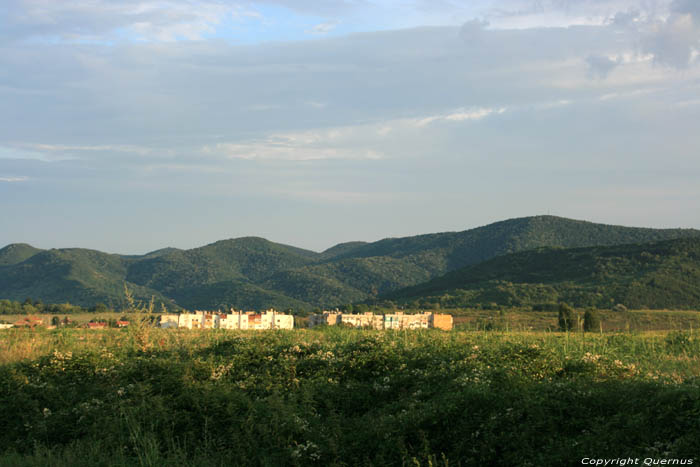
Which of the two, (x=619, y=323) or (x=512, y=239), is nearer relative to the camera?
(x=619, y=323)

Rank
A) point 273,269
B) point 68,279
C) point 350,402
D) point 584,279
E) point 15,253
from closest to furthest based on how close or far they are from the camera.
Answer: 1. point 350,402
2. point 584,279
3. point 68,279
4. point 15,253
5. point 273,269

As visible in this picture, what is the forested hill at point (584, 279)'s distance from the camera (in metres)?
67.1

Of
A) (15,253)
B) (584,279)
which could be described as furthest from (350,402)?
(15,253)

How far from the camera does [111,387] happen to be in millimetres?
9602

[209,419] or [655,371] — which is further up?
[655,371]

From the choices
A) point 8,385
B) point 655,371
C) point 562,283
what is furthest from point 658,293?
point 8,385

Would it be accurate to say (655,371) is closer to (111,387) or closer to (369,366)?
(369,366)

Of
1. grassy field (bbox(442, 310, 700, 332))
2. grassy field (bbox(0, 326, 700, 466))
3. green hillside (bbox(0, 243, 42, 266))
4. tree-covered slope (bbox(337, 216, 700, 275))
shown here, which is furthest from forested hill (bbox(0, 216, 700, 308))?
grassy field (bbox(0, 326, 700, 466))

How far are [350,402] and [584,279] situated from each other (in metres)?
81.5

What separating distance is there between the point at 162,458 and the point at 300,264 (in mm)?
192110

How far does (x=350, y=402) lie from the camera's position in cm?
868

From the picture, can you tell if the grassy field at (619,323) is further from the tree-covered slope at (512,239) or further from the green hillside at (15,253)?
the green hillside at (15,253)

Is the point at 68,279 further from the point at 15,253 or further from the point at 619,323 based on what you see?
the point at 619,323

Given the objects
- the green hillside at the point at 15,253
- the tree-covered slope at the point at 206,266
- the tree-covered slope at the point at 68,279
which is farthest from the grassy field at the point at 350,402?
the green hillside at the point at 15,253
